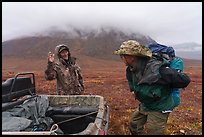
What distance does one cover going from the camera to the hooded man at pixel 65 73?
6.15 m

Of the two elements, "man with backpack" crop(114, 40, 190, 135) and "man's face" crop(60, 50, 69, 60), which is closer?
"man with backpack" crop(114, 40, 190, 135)

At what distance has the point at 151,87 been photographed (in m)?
4.46

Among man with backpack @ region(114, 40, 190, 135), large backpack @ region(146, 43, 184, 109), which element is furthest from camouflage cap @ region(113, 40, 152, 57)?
large backpack @ region(146, 43, 184, 109)

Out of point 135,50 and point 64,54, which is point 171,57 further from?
point 64,54

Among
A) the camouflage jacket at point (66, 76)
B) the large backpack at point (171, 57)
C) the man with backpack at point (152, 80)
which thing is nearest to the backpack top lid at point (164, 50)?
the large backpack at point (171, 57)

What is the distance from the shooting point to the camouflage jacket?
6.18 meters

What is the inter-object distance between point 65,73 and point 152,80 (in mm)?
2540

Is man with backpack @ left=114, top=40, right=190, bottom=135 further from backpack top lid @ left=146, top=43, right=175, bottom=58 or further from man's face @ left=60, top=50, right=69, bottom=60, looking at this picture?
man's face @ left=60, top=50, right=69, bottom=60

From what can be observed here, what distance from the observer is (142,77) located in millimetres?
4559

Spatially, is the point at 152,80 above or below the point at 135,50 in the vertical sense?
below

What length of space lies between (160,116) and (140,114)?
2.07 ft

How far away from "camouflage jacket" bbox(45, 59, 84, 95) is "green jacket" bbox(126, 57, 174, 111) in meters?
1.96

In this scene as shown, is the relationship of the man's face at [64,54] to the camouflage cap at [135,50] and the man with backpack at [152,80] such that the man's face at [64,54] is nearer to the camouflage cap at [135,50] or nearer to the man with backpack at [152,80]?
the man with backpack at [152,80]

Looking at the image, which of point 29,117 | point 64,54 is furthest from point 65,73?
point 29,117
